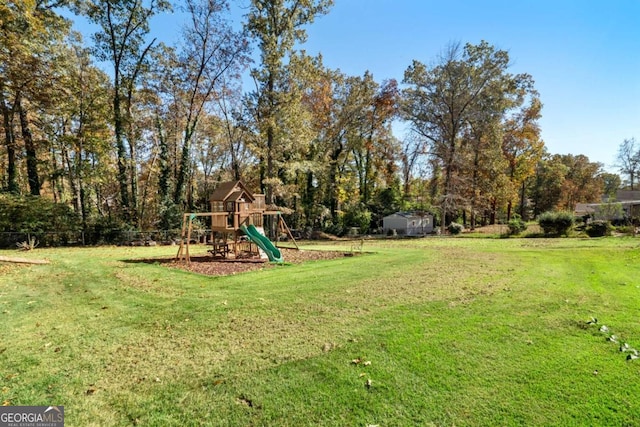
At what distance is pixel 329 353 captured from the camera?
3.91 metres

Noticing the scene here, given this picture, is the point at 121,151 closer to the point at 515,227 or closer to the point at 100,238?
the point at 100,238

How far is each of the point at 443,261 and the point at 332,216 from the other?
19830 millimetres

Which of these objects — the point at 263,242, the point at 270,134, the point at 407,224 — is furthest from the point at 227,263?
the point at 407,224

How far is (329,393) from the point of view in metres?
3.13

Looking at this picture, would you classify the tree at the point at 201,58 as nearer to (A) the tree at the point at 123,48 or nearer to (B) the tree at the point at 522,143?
(A) the tree at the point at 123,48

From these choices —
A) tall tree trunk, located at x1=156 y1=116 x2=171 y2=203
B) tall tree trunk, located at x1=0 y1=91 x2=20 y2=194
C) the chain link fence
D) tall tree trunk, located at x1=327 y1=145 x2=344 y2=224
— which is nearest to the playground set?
the chain link fence

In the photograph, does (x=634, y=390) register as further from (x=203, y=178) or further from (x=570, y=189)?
(x=570, y=189)

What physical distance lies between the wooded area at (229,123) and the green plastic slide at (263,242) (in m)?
8.73

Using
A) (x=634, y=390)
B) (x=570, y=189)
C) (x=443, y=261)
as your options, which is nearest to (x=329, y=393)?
(x=634, y=390)

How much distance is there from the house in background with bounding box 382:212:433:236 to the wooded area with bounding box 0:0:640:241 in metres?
1.98

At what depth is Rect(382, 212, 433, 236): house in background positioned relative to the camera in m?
27.6

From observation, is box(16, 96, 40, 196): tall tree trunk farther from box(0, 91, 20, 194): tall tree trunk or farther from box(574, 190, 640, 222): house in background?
box(574, 190, 640, 222): house in background

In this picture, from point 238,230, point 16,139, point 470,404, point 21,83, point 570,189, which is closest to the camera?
point 470,404

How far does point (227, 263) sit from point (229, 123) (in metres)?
18.7
